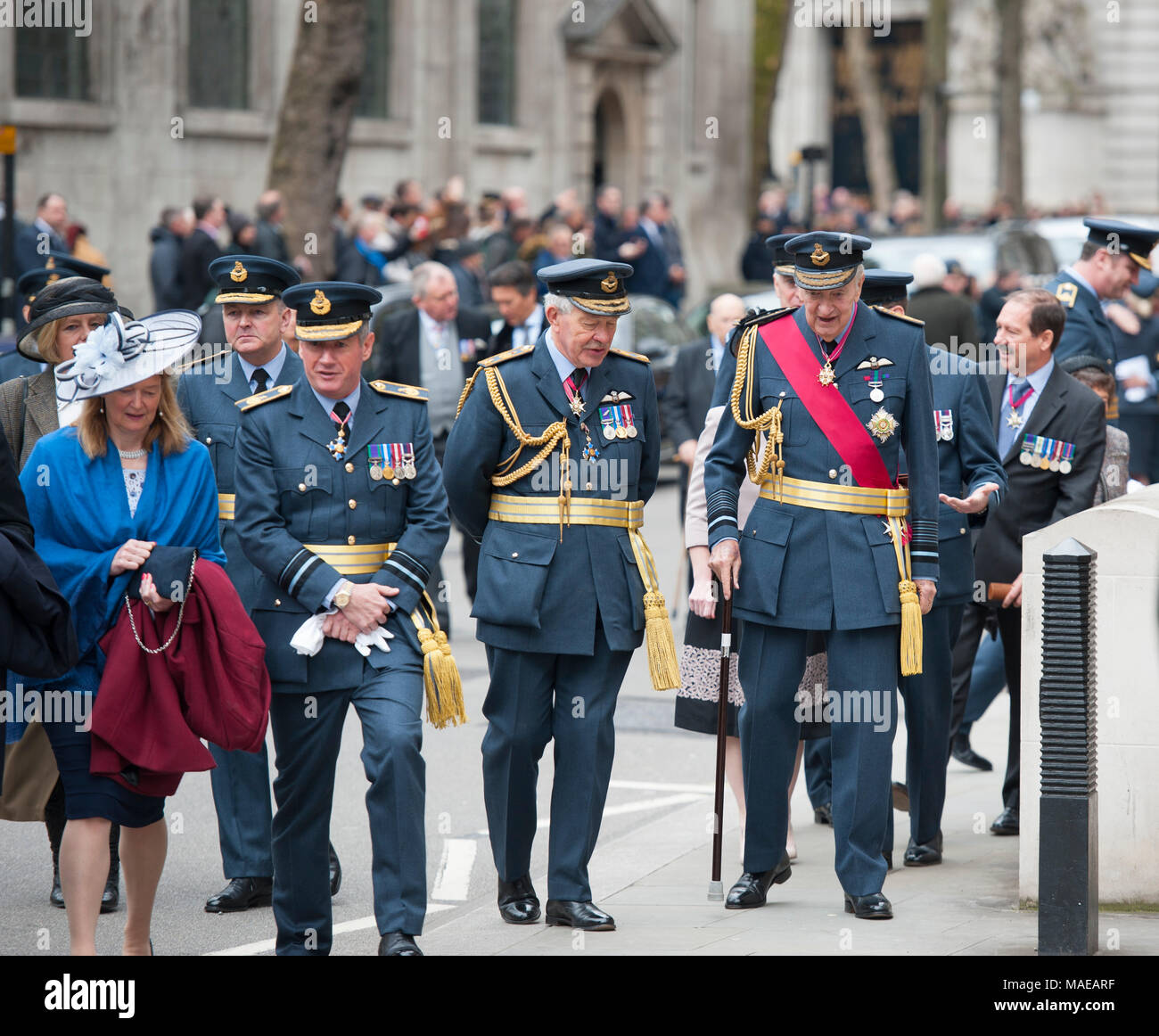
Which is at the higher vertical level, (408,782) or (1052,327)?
(1052,327)

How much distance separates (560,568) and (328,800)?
1.02m

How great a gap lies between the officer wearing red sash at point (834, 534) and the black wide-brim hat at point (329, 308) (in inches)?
50.5

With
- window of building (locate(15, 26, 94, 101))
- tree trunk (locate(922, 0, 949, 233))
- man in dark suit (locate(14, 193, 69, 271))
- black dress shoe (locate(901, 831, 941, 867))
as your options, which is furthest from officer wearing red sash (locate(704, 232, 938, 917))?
tree trunk (locate(922, 0, 949, 233))

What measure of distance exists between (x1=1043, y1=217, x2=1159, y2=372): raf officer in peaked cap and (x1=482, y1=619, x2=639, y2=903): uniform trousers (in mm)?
3228

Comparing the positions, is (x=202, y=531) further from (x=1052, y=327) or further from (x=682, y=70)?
(x=682, y=70)

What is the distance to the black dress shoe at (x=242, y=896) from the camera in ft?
21.8

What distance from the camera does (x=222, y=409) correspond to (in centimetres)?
684

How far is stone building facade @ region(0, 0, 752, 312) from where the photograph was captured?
935 inches

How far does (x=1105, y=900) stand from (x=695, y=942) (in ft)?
4.46

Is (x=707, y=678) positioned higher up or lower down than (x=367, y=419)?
lower down

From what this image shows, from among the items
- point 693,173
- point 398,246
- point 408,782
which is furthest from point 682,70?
point 408,782

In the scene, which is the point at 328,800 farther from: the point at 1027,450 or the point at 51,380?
the point at 1027,450

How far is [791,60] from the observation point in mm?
55875

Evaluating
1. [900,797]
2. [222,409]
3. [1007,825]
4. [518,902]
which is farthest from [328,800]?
[1007,825]
